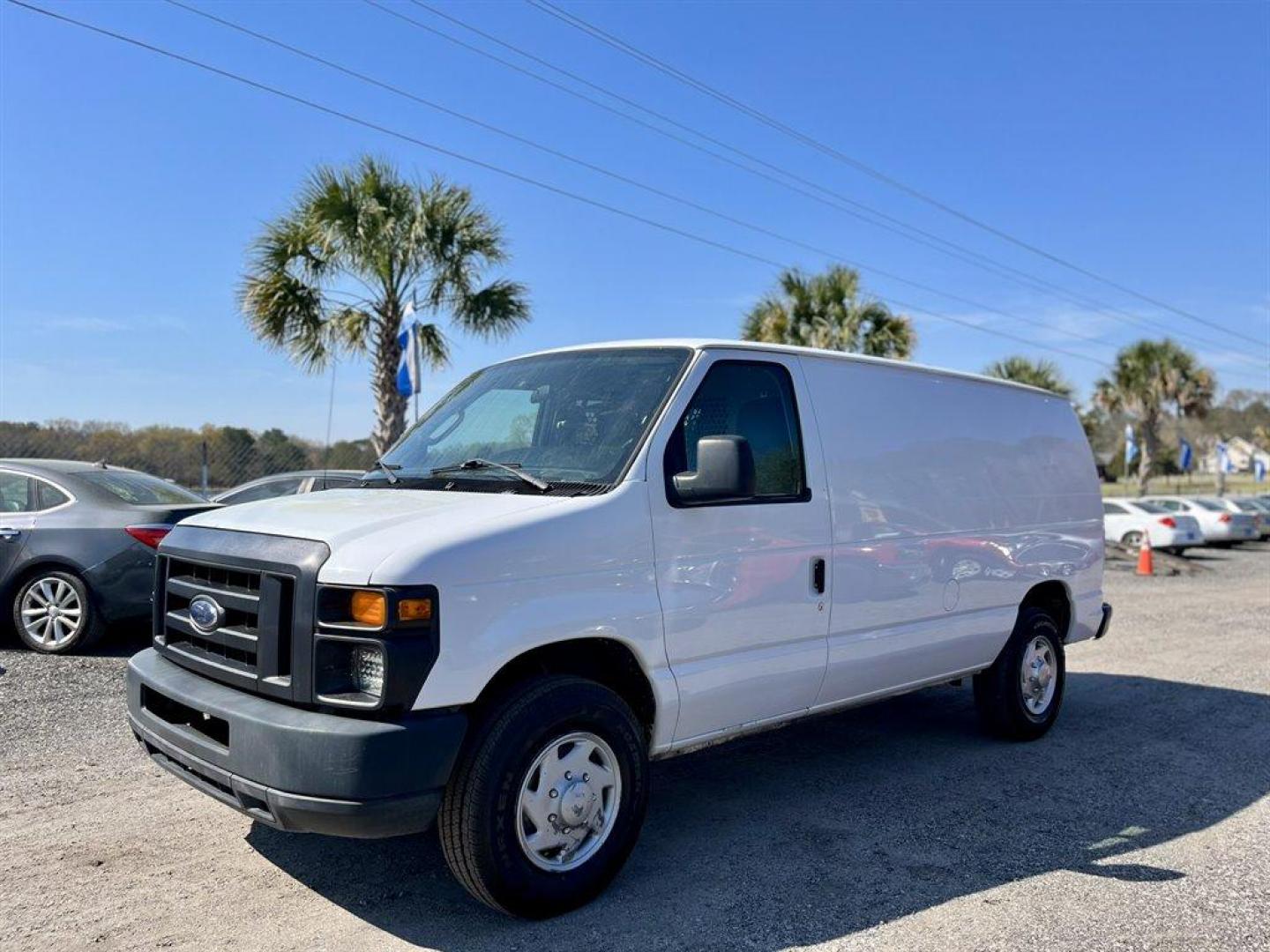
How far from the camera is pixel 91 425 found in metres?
14.6

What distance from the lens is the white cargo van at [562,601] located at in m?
3.23

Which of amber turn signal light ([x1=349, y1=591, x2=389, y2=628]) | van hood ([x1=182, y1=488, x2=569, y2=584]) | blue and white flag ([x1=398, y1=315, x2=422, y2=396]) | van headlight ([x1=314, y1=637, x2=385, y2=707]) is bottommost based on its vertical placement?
van headlight ([x1=314, y1=637, x2=385, y2=707])

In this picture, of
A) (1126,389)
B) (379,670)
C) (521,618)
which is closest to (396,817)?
(379,670)

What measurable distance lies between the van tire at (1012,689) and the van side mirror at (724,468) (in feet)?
9.93

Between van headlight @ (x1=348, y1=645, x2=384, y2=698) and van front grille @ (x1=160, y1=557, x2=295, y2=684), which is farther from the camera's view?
van front grille @ (x1=160, y1=557, x2=295, y2=684)

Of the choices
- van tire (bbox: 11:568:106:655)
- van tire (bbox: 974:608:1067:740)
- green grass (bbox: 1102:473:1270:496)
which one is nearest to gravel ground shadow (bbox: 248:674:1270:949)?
van tire (bbox: 974:608:1067:740)

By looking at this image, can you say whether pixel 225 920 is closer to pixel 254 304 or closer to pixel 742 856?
pixel 742 856

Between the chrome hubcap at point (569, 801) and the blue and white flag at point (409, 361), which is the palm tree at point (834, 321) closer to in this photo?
the blue and white flag at point (409, 361)

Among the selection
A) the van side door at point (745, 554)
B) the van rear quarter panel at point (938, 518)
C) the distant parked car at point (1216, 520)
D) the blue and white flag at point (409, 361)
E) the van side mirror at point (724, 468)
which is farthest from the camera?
the distant parked car at point (1216, 520)

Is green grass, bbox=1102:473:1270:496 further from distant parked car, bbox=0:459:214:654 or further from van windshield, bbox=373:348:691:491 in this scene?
van windshield, bbox=373:348:691:491

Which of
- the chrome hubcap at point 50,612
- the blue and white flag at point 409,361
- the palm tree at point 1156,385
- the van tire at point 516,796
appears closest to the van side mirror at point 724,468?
the van tire at point 516,796

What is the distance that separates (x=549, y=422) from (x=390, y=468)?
86cm

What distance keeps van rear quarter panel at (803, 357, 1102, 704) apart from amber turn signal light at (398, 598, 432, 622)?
215 centimetres

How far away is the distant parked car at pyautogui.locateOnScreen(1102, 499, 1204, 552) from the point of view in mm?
22844
